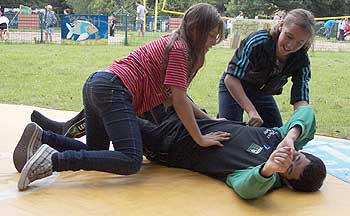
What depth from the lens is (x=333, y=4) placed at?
22.4m

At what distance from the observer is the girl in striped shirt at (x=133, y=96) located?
2.09 meters

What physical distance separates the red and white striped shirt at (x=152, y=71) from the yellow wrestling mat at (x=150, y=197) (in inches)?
13.3

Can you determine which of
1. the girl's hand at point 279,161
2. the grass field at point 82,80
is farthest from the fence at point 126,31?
the girl's hand at point 279,161

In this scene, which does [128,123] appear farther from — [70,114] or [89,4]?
[89,4]

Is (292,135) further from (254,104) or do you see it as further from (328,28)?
(328,28)

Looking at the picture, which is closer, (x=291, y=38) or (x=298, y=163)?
(x=298, y=163)

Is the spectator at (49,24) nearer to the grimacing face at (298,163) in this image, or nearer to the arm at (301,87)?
the arm at (301,87)

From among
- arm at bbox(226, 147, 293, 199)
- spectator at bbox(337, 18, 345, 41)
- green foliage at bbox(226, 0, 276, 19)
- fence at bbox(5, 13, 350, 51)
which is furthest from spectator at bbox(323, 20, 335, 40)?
arm at bbox(226, 147, 293, 199)

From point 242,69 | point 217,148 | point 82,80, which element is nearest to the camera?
point 217,148

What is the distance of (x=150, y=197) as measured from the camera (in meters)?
2.01

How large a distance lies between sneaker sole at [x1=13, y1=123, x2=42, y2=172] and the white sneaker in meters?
0.16

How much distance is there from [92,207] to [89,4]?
24248mm

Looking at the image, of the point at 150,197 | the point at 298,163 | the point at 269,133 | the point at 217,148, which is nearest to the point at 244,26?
the point at 269,133

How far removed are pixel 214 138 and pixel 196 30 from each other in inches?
17.8
